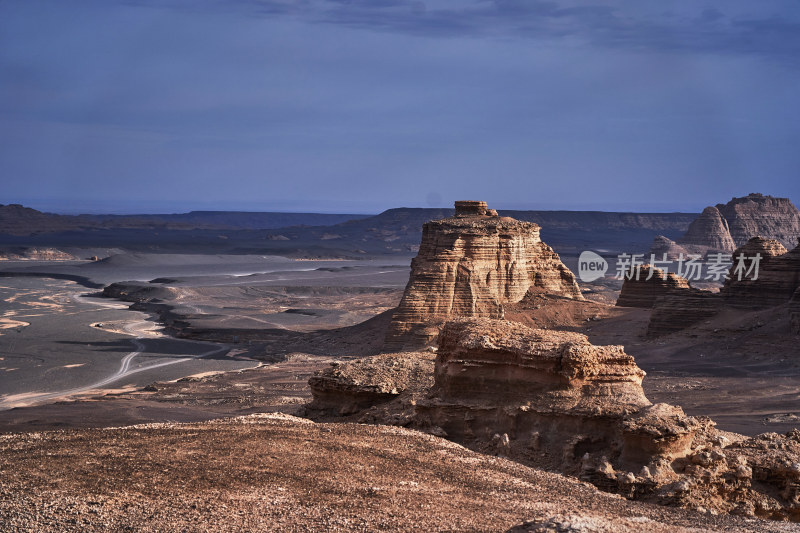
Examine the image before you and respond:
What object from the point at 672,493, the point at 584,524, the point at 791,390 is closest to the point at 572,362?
the point at 672,493

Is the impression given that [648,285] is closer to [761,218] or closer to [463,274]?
[463,274]

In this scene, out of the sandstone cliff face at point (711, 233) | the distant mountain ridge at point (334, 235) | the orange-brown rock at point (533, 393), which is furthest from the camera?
the distant mountain ridge at point (334, 235)

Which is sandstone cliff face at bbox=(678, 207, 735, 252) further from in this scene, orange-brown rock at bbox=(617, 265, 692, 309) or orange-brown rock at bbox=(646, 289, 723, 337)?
orange-brown rock at bbox=(646, 289, 723, 337)

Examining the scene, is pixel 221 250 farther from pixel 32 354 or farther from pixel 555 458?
pixel 555 458

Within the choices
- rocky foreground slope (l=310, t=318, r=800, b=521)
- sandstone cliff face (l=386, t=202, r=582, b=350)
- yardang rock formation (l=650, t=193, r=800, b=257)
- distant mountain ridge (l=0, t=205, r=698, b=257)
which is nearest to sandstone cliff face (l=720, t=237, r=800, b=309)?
sandstone cliff face (l=386, t=202, r=582, b=350)

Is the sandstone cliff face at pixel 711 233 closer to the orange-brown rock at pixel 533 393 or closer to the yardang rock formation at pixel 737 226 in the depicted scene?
the yardang rock formation at pixel 737 226

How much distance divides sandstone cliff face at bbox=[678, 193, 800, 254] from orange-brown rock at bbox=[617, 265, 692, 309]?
54.3 metres

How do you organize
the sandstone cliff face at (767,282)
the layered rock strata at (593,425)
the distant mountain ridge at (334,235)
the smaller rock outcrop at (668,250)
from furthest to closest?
the distant mountain ridge at (334,235), the smaller rock outcrop at (668,250), the sandstone cliff face at (767,282), the layered rock strata at (593,425)

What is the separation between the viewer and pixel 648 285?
47.6 meters

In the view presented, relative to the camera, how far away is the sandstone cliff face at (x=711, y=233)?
101938 mm

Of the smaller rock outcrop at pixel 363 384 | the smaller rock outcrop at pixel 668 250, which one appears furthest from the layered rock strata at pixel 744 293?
the smaller rock outcrop at pixel 668 250

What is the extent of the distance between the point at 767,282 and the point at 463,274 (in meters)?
12.8

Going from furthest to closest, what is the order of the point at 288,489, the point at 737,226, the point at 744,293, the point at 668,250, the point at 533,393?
the point at 737,226 < the point at 668,250 < the point at 744,293 < the point at 533,393 < the point at 288,489

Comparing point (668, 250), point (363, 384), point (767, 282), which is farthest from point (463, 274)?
point (668, 250)
